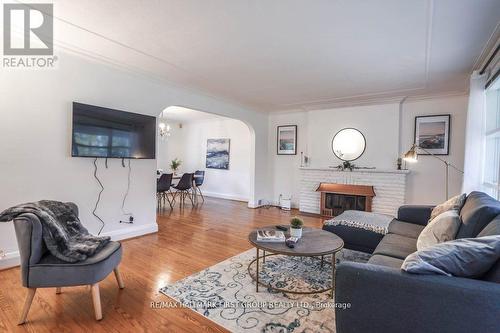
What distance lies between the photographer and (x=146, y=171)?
389cm

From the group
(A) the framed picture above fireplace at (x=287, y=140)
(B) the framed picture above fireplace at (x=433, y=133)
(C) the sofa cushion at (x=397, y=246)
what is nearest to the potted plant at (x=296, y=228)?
(C) the sofa cushion at (x=397, y=246)

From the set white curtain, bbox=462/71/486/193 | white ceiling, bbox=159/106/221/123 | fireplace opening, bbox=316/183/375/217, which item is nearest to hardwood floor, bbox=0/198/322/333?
fireplace opening, bbox=316/183/375/217

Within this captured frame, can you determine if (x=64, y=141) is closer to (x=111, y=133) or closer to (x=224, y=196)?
(x=111, y=133)

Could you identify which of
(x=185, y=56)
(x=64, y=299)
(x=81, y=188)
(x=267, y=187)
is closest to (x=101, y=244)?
(x=64, y=299)

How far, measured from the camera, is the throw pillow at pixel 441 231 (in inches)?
73.4

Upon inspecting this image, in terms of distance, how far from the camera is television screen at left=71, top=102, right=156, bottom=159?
10.1 ft

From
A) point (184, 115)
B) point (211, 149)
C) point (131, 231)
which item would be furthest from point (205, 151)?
point (131, 231)

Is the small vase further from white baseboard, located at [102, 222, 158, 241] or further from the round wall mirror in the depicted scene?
the round wall mirror

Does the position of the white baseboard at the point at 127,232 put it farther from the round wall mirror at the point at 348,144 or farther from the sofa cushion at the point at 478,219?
the round wall mirror at the point at 348,144

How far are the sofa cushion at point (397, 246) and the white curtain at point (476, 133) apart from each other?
1.45 metres

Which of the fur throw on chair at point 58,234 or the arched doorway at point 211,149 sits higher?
the arched doorway at point 211,149

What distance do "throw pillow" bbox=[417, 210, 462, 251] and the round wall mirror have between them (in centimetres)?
343

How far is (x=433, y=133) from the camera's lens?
4645 millimetres

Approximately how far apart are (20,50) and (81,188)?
1608 mm
